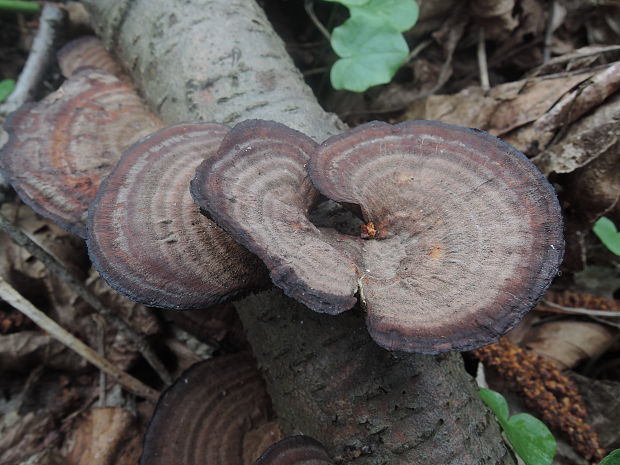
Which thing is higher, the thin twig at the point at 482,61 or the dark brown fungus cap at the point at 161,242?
the dark brown fungus cap at the point at 161,242

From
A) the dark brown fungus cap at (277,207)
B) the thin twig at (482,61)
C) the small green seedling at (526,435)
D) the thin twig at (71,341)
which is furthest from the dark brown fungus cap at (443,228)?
the thin twig at (482,61)

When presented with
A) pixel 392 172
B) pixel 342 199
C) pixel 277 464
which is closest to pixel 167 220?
pixel 342 199

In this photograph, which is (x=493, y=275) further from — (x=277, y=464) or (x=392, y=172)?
(x=277, y=464)

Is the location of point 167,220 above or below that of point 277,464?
above

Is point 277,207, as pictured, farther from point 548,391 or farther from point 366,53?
point 548,391

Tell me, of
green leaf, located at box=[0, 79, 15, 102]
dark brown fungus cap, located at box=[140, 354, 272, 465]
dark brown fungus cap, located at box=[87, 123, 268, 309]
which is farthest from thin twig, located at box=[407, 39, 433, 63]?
green leaf, located at box=[0, 79, 15, 102]

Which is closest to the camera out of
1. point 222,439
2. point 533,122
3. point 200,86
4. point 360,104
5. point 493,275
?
point 493,275

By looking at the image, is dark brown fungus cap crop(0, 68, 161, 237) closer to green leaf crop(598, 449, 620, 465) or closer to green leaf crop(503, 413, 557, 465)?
green leaf crop(503, 413, 557, 465)

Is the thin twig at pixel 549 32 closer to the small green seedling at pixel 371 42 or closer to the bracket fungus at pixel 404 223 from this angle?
the small green seedling at pixel 371 42
